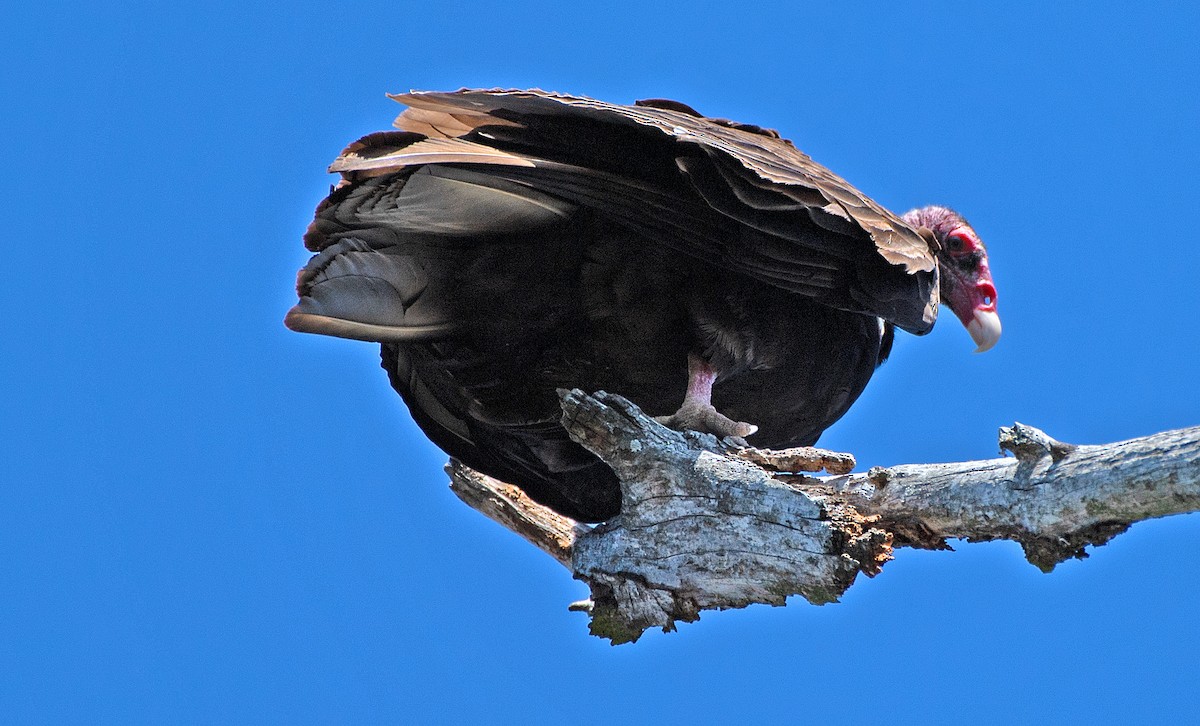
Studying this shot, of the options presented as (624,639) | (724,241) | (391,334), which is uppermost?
(724,241)

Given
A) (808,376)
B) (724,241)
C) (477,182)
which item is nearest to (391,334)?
(477,182)

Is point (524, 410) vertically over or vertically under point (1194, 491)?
over

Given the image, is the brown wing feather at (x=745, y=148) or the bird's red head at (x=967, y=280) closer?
the brown wing feather at (x=745, y=148)

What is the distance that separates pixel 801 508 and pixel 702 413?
0.82 m

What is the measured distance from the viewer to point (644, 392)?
190 inches

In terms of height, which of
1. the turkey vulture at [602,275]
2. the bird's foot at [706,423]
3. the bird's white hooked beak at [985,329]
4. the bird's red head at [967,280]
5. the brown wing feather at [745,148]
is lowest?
the bird's foot at [706,423]

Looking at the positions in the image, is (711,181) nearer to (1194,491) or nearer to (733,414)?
(733,414)

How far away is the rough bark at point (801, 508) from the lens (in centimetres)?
312

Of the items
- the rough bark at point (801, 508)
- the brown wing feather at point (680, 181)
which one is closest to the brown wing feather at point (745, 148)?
the brown wing feather at point (680, 181)

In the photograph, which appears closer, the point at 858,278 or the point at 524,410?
the point at 858,278

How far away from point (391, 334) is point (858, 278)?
1523 mm

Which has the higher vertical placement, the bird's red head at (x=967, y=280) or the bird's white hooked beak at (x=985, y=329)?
the bird's red head at (x=967, y=280)

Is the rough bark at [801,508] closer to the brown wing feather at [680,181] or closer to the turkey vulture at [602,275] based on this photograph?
the turkey vulture at [602,275]

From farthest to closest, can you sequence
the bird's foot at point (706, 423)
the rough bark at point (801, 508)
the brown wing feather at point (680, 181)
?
the bird's foot at point (706, 423)
the brown wing feather at point (680, 181)
the rough bark at point (801, 508)
